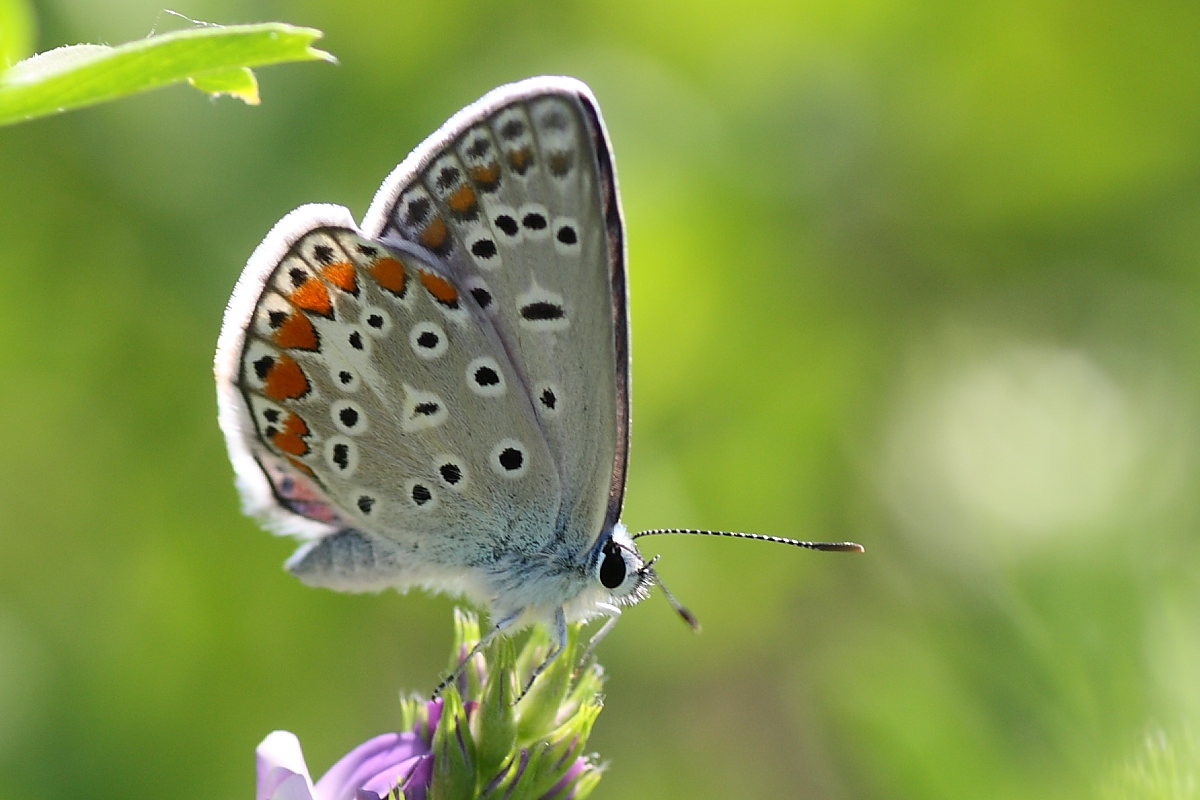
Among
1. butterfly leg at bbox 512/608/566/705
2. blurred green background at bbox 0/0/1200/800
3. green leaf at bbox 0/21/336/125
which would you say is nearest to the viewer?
green leaf at bbox 0/21/336/125

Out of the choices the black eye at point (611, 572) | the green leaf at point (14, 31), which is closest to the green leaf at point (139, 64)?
the green leaf at point (14, 31)

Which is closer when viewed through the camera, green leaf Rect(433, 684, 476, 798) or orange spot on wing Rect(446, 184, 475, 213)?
green leaf Rect(433, 684, 476, 798)

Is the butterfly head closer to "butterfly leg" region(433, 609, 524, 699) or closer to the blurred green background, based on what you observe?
"butterfly leg" region(433, 609, 524, 699)

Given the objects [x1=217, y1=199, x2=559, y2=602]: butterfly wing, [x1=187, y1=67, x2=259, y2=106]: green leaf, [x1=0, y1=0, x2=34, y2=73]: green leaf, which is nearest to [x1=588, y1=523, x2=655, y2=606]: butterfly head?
[x1=217, y1=199, x2=559, y2=602]: butterfly wing

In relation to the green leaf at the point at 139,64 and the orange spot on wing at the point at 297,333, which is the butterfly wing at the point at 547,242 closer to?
the orange spot on wing at the point at 297,333

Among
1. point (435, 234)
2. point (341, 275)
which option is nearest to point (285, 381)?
point (341, 275)

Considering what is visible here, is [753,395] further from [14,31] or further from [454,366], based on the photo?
[14,31]

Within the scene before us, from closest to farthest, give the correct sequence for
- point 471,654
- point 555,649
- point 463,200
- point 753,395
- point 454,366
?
1. point 471,654
2. point 555,649
3. point 463,200
4. point 454,366
5. point 753,395
